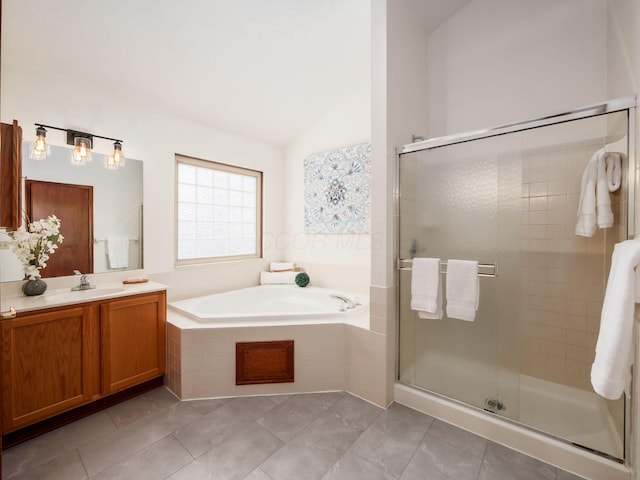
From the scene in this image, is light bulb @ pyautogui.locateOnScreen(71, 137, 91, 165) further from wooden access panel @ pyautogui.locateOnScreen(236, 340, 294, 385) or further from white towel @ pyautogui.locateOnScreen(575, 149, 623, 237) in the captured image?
white towel @ pyautogui.locateOnScreen(575, 149, 623, 237)

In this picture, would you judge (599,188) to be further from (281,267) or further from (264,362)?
(281,267)

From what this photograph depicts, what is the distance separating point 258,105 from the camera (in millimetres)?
3051

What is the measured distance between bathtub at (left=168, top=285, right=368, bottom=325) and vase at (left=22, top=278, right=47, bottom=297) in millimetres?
872

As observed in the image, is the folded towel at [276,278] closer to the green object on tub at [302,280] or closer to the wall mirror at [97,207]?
the green object on tub at [302,280]

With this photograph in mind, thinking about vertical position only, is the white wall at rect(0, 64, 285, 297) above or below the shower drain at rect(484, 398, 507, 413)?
above

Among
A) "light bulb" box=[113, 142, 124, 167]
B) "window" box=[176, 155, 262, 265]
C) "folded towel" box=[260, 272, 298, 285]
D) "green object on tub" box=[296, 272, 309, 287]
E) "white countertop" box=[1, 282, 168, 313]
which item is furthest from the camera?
"folded towel" box=[260, 272, 298, 285]

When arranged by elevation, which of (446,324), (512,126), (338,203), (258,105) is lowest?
(446,324)

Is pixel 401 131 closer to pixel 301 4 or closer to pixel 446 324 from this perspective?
pixel 301 4

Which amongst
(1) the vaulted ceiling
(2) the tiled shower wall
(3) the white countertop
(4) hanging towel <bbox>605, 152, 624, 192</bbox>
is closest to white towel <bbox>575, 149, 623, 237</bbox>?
(4) hanging towel <bbox>605, 152, 624, 192</bbox>

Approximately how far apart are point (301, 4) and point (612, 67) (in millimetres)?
2003

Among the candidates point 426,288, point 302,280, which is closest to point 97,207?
point 302,280

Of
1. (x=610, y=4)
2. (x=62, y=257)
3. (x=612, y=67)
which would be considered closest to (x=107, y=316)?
(x=62, y=257)

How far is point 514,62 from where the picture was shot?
228 cm

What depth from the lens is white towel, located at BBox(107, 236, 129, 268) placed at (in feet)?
8.16
